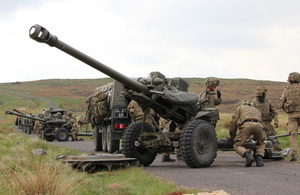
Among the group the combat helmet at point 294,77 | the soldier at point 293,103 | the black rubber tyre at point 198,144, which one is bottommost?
the black rubber tyre at point 198,144

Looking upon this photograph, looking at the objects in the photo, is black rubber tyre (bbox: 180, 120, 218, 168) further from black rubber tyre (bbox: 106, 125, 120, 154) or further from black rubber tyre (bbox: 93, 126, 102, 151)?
black rubber tyre (bbox: 93, 126, 102, 151)

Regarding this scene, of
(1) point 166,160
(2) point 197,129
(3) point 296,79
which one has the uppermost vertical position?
(3) point 296,79

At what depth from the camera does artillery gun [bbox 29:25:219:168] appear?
28.9 ft

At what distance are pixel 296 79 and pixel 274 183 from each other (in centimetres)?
504

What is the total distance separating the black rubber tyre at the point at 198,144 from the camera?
8812 millimetres

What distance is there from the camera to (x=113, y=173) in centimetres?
793

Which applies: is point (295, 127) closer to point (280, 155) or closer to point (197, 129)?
point (280, 155)

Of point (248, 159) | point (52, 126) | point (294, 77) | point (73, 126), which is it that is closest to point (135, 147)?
point (248, 159)

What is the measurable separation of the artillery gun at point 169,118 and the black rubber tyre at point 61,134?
14.6 m

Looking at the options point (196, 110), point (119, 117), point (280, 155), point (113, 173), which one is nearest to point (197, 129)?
point (196, 110)

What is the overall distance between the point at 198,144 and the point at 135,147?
150cm

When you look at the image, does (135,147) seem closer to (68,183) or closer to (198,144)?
(198,144)

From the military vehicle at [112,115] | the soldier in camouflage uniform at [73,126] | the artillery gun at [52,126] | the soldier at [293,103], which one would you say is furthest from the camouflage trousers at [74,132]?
the soldier at [293,103]

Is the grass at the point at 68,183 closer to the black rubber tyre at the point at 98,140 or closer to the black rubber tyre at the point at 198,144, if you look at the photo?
the black rubber tyre at the point at 198,144
